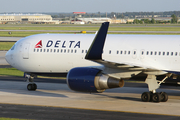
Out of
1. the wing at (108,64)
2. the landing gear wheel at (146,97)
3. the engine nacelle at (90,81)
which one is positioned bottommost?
the landing gear wheel at (146,97)

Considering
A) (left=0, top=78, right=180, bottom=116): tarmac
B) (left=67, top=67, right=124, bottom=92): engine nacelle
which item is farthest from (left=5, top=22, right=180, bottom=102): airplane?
(left=0, top=78, right=180, bottom=116): tarmac

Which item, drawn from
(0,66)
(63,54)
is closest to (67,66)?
(63,54)

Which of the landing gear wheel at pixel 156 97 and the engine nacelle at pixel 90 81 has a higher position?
the engine nacelle at pixel 90 81

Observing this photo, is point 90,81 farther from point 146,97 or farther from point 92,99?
point 146,97

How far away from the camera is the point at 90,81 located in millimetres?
20766

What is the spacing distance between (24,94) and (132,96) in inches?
297

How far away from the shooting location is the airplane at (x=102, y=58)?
2080cm

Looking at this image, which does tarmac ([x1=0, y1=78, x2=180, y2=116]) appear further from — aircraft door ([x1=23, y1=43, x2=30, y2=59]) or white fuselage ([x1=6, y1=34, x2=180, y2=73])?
aircraft door ([x1=23, y1=43, x2=30, y2=59])

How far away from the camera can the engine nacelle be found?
20781 millimetres

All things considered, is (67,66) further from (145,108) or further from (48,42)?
(145,108)

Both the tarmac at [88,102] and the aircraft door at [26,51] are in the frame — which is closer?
the tarmac at [88,102]

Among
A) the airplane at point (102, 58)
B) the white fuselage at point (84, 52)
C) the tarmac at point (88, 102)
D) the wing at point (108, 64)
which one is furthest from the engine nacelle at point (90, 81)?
the white fuselage at point (84, 52)

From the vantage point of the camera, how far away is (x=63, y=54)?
24891mm

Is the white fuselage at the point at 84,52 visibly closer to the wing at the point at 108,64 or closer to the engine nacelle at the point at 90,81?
the wing at the point at 108,64
